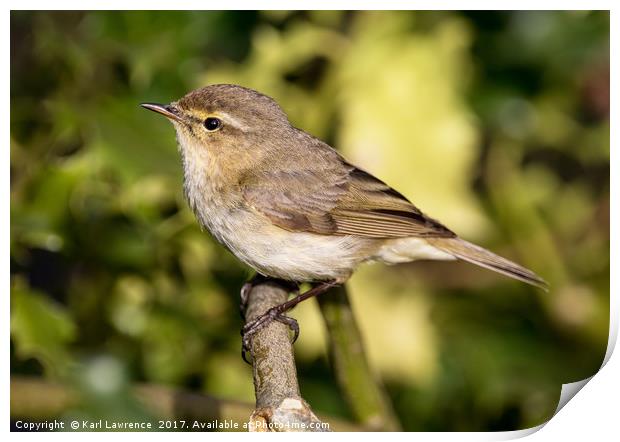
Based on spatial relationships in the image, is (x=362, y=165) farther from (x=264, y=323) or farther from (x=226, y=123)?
(x=264, y=323)

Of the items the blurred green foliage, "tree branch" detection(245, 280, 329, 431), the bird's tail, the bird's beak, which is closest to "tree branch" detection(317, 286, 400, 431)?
"tree branch" detection(245, 280, 329, 431)

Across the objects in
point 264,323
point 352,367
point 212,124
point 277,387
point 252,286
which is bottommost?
point 277,387

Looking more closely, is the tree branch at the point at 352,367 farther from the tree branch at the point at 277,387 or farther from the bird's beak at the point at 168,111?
the bird's beak at the point at 168,111

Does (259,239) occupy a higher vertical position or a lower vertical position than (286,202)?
lower

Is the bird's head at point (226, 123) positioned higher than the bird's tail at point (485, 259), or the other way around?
the bird's head at point (226, 123)

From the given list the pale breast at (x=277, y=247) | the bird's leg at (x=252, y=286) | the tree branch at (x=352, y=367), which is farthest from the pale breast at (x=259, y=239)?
the bird's leg at (x=252, y=286)

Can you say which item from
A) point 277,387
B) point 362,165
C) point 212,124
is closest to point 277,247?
point 212,124
